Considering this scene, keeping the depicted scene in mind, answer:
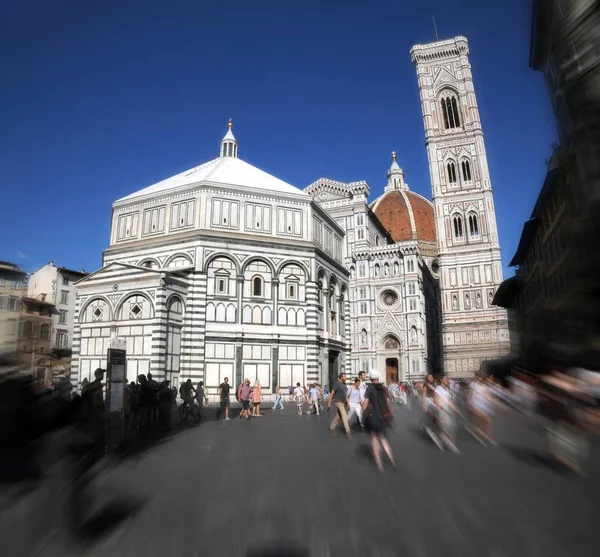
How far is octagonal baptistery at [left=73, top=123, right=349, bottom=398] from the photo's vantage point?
22.6 meters

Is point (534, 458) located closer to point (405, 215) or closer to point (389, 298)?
point (389, 298)

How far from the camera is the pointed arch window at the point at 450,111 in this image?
171 ft

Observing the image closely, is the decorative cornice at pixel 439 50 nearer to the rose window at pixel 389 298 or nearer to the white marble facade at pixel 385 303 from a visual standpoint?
the white marble facade at pixel 385 303

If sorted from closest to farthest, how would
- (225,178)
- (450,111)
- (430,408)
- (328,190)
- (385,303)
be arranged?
1. (430,408)
2. (225,178)
3. (385,303)
4. (450,111)
5. (328,190)

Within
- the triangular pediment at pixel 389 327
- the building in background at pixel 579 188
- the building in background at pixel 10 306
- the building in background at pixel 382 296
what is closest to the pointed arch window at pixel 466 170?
the building in background at pixel 382 296

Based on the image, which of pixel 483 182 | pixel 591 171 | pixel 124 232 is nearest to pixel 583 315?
pixel 591 171

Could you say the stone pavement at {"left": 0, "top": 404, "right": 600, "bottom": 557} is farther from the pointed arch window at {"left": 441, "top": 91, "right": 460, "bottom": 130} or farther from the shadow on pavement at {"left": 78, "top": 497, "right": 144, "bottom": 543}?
the pointed arch window at {"left": 441, "top": 91, "right": 460, "bottom": 130}

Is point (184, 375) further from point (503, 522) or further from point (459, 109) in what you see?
point (459, 109)

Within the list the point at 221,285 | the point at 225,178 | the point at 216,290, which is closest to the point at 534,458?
the point at 216,290

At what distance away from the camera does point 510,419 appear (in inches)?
434

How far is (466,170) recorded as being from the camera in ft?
163

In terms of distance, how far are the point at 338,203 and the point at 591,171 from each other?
164 feet

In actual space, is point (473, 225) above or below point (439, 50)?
below

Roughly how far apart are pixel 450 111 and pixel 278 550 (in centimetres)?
5665
